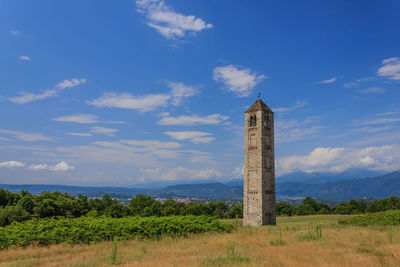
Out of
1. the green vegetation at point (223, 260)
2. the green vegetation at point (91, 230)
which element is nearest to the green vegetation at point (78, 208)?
the green vegetation at point (91, 230)

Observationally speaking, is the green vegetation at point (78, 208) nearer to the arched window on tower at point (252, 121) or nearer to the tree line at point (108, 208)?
the tree line at point (108, 208)

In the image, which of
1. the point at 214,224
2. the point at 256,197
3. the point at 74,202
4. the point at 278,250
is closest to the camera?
the point at 278,250

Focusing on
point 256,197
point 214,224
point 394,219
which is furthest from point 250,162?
point 214,224

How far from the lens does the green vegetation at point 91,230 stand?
13312 mm

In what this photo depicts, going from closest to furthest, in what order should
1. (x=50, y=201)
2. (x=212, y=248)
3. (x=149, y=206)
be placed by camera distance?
(x=212, y=248), (x=50, y=201), (x=149, y=206)

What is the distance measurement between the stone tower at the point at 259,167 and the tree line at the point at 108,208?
892cm

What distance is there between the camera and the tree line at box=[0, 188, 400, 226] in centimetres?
3806

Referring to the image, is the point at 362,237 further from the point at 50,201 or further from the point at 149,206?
the point at 149,206

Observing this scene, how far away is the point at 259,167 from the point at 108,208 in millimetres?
30588

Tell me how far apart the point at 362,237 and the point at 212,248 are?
8.07m

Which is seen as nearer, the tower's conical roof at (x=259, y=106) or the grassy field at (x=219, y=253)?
the grassy field at (x=219, y=253)

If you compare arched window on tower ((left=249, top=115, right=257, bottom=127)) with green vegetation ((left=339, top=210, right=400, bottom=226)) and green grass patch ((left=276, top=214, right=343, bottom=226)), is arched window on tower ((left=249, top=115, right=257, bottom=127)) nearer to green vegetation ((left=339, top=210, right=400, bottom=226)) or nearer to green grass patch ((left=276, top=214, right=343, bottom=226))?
green grass patch ((left=276, top=214, right=343, bottom=226))

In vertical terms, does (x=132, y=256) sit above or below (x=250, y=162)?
below

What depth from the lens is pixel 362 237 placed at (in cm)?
1452
